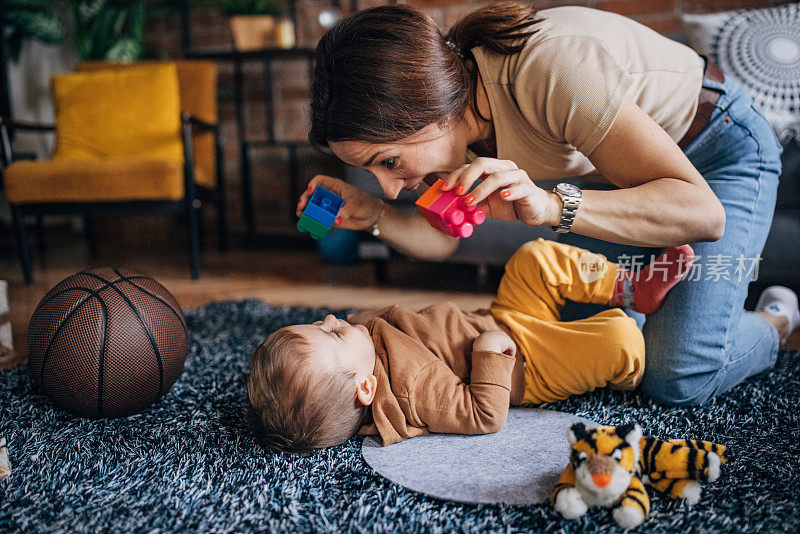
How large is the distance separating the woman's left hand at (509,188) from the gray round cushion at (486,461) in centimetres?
37

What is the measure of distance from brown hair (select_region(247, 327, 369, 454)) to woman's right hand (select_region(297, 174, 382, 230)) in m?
0.31

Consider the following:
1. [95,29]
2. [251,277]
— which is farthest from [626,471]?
[95,29]

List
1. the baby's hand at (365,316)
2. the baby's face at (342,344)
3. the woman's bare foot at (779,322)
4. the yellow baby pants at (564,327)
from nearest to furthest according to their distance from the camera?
the baby's face at (342,344) → the yellow baby pants at (564,327) → the baby's hand at (365,316) → the woman's bare foot at (779,322)

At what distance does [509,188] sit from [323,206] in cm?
44

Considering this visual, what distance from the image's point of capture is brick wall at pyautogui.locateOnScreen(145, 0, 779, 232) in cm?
318

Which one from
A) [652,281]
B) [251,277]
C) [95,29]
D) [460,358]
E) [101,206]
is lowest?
[251,277]

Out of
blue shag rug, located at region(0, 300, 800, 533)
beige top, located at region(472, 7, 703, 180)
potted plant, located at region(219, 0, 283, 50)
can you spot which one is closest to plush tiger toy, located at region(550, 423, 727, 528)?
blue shag rug, located at region(0, 300, 800, 533)

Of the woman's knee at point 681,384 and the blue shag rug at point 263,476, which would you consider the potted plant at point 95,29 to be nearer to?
the blue shag rug at point 263,476

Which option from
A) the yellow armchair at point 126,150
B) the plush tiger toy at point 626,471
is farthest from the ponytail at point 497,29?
the yellow armchair at point 126,150

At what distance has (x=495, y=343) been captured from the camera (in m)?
1.09

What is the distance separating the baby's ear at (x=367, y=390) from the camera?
1.02 metres

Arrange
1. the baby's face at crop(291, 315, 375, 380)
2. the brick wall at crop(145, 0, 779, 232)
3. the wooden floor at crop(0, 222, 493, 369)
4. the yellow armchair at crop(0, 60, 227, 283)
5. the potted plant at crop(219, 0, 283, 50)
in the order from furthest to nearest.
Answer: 1. the brick wall at crop(145, 0, 779, 232)
2. the potted plant at crop(219, 0, 283, 50)
3. the yellow armchair at crop(0, 60, 227, 283)
4. the wooden floor at crop(0, 222, 493, 369)
5. the baby's face at crop(291, 315, 375, 380)

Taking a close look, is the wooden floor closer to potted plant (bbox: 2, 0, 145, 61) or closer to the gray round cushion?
the gray round cushion

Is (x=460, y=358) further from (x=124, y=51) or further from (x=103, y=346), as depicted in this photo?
(x=124, y=51)
